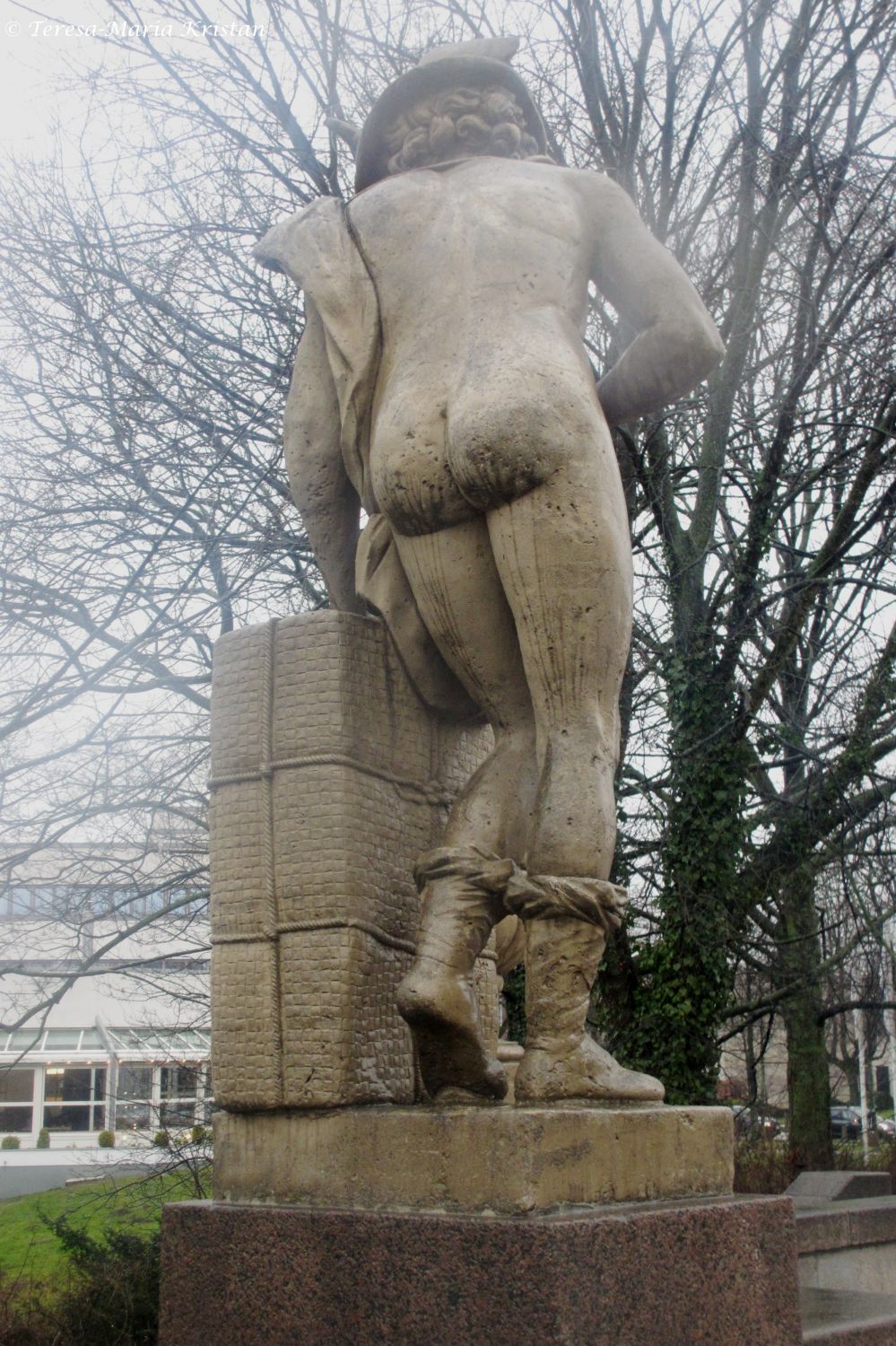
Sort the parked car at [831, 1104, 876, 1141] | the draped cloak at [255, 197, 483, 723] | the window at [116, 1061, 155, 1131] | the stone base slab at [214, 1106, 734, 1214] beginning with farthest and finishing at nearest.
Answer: the parked car at [831, 1104, 876, 1141] → the window at [116, 1061, 155, 1131] → the draped cloak at [255, 197, 483, 723] → the stone base slab at [214, 1106, 734, 1214]

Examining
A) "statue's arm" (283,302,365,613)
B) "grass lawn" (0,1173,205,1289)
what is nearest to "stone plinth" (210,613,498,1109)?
"statue's arm" (283,302,365,613)

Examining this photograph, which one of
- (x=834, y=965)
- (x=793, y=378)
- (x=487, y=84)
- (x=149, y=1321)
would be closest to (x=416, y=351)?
(x=487, y=84)

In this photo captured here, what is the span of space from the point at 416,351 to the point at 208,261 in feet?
26.6

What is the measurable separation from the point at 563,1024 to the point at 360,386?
1.54m

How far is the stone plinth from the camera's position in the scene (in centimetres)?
301

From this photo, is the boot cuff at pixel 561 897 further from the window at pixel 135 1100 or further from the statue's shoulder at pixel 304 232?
the window at pixel 135 1100

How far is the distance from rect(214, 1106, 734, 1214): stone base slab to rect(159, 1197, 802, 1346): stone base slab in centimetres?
6

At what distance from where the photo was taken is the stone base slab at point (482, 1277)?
8.04ft

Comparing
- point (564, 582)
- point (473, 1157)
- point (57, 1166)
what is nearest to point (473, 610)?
point (564, 582)

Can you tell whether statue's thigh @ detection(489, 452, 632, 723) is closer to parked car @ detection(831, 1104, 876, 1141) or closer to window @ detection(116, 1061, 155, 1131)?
window @ detection(116, 1061, 155, 1131)

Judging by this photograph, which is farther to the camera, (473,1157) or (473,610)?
(473,610)

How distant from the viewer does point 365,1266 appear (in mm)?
2645

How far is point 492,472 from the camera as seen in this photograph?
3.06 metres

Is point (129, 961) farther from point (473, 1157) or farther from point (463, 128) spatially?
point (473, 1157)
